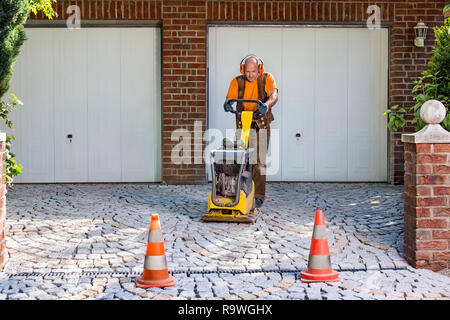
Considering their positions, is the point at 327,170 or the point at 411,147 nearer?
the point at 411,147

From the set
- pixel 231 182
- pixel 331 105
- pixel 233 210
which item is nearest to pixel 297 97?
pixel 331 105

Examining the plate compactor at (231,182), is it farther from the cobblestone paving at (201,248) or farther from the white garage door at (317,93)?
the white garage door at (317,93)

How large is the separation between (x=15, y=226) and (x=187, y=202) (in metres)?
2.47

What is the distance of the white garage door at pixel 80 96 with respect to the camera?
10.8 meters

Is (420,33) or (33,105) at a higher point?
(420,33)

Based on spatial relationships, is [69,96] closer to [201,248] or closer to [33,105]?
[33,105]

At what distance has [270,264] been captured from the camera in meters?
5.57

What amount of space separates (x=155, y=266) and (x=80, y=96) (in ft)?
21.2

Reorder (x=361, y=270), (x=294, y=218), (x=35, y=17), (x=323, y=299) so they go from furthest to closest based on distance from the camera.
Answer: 1. (x=35, y=17)
2. (x=294, y=218)
3. (x=361, y=270)
4. (x=323, y=299)

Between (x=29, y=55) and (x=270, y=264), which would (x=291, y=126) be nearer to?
(x=29, y=55)

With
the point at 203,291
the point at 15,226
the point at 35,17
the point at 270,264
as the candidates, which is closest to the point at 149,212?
the point at 15,226

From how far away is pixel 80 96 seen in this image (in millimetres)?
10828

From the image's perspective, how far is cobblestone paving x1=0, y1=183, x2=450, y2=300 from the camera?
15.9 feet

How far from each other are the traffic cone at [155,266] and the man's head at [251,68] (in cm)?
334
